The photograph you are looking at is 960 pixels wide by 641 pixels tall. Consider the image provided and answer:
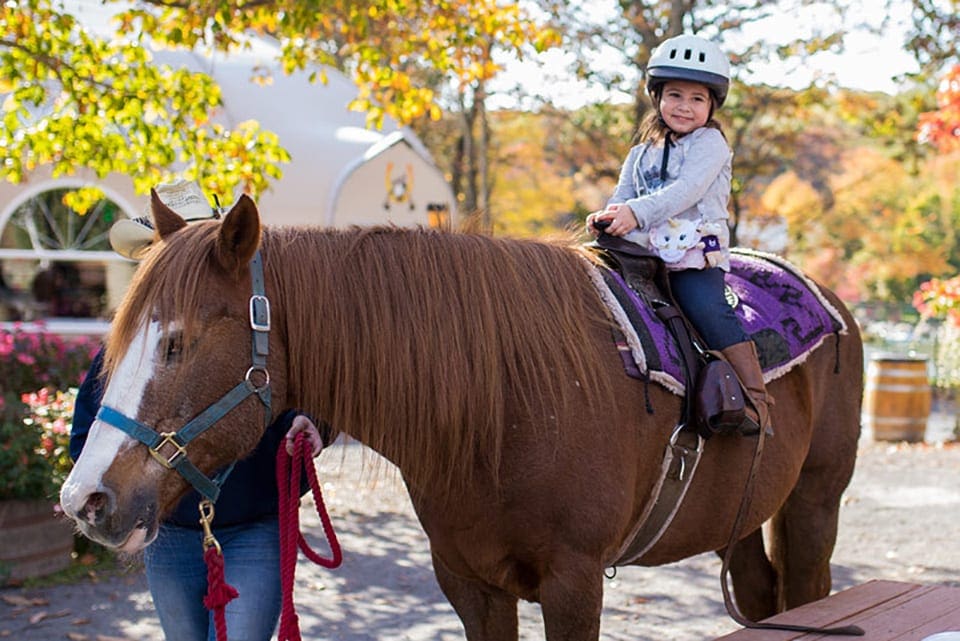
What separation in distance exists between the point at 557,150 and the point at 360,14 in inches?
455

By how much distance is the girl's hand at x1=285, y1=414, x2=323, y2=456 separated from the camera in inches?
107

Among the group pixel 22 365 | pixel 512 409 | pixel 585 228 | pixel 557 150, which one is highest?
pixel 557 150

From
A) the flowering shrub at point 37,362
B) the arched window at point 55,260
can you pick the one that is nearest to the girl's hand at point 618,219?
the flowering shrub at point 37,362

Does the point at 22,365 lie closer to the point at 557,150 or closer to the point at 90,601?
the point at 90,601

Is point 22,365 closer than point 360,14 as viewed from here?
No

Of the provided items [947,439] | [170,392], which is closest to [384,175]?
[947,439]

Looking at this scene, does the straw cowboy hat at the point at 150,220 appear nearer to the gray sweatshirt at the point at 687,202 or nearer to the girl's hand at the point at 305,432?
the girl's hand at the point at 305,432

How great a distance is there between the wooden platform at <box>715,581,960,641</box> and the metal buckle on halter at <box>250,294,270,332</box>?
1.72 m

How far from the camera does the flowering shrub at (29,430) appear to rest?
584cm

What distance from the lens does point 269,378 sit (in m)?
2.31

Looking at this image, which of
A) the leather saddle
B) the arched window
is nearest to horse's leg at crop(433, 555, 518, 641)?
the leather saddle

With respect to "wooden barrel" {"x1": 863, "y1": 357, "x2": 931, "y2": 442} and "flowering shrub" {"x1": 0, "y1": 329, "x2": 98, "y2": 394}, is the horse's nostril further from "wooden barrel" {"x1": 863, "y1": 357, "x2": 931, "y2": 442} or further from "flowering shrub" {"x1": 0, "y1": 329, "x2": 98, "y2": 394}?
"wooden barrel" {"x1": 863, "y1": 357, "x2": 931, "y2": 442}

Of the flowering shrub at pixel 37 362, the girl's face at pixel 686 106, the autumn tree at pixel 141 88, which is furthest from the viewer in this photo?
the flowering shrub at pixel 37 362

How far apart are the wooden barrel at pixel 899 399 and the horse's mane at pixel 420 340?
35.0ft
